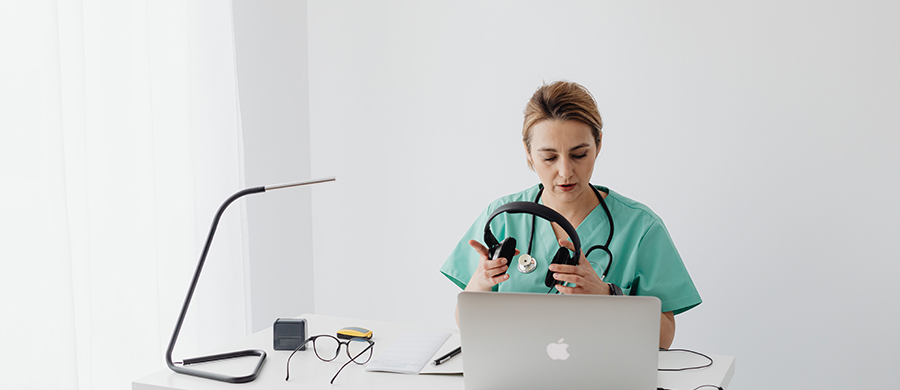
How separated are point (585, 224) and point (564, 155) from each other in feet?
0.68

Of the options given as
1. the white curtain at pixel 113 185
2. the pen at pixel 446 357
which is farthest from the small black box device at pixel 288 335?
the white curtain at pixel 113 185

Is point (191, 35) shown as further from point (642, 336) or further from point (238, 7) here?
point (642, 336)

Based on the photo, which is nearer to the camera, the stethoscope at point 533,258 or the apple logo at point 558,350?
the apple logo at point 558,350

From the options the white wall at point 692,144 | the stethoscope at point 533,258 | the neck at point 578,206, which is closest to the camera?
the stethoscope at point 533,258

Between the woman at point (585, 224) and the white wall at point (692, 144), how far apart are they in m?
0.60

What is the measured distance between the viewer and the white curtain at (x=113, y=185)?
1630 millimetres

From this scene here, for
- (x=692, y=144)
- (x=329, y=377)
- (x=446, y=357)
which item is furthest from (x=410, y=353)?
(x=692, y=144)

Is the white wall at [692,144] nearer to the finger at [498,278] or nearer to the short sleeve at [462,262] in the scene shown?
the short sleeve at [462,262]

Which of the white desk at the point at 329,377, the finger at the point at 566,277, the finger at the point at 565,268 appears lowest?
the white desk at the point at 329,377

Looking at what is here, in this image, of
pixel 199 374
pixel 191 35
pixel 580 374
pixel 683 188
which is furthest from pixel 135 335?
pixel 683 188

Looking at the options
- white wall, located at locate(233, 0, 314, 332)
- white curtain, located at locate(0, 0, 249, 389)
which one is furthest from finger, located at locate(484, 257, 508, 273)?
white wall, located at locate(233, 0, 314, 332)

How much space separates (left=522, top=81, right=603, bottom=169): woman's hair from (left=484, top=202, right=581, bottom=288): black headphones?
399 mm

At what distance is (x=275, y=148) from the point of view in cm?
269

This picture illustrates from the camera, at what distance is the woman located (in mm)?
1601
